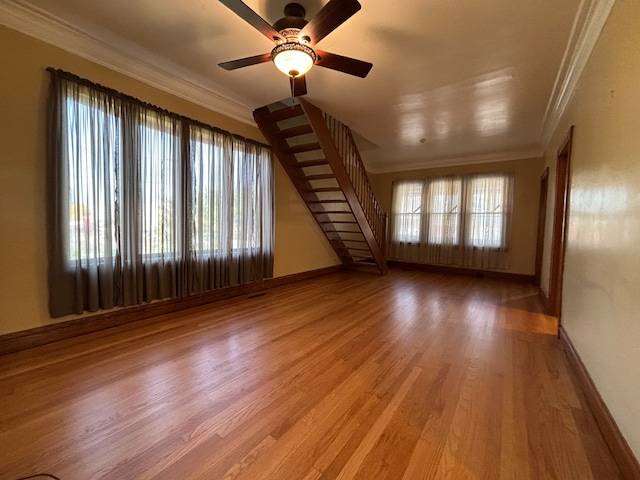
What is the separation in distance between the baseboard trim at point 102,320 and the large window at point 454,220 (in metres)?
4.22

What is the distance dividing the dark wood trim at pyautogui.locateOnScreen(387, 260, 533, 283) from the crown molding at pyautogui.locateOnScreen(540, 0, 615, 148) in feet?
10.5

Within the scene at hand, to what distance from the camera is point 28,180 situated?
2.17 metres

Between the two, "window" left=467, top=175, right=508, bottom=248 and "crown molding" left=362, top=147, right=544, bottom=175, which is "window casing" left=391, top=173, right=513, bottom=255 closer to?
"window" left=467, top=175, right=508, bottom=248

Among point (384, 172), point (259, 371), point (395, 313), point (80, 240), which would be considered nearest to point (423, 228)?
point (384, 172)

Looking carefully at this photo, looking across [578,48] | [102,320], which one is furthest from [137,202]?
[578,48]

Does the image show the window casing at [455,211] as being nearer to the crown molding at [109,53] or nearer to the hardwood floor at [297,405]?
the hardwood floor at [297,405]

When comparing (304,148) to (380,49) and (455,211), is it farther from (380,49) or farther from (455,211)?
(455,211)

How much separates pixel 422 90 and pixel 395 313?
106 inches

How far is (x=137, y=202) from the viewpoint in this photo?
2699 mm

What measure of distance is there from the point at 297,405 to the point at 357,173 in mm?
3959

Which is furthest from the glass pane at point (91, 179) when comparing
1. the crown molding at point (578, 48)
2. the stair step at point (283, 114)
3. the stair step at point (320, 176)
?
the crown molding at point (578, 48)

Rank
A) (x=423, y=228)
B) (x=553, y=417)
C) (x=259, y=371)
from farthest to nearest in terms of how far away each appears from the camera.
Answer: (x=423, y=228)
(x=259, y=371)
(x=553, y=417)

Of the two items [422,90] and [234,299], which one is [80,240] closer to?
[234,299]

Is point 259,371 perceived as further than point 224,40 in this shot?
No
